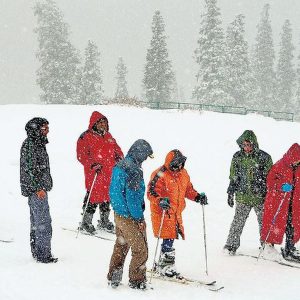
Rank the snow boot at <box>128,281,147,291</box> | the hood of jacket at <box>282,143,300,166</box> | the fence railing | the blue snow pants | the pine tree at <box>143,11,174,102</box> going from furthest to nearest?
the pine tree at <box>143,11,174,102</box>, the fence railing, the hood of jacket at <box>282,143,300,166</box>, the blue snow pants, the snow boot at <box>128,281,147,291</box>

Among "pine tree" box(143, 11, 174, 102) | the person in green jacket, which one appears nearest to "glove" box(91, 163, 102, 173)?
the person in green jacket

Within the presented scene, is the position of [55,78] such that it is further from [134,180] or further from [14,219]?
[134,180]

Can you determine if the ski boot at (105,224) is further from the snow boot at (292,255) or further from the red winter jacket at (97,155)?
the snow boot at (292,255)

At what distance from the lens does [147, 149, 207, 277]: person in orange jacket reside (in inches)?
273

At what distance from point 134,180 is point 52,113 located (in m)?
15.4

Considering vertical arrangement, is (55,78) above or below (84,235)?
above

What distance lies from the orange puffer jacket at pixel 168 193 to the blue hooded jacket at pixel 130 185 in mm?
692

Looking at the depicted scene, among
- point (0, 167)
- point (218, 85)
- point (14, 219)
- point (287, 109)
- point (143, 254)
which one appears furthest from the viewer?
point (287, 109)

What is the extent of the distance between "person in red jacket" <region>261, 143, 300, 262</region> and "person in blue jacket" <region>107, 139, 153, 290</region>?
319 cm

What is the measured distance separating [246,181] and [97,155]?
2.94 meters

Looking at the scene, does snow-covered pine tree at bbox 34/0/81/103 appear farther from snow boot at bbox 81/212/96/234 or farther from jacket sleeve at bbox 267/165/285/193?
jacket sleeve at bbox 267/165/285/193

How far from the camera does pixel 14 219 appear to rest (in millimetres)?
10766

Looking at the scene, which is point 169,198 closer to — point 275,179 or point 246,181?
point 246,181

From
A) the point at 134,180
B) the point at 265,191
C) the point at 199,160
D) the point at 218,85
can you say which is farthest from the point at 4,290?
the point at 218,85
